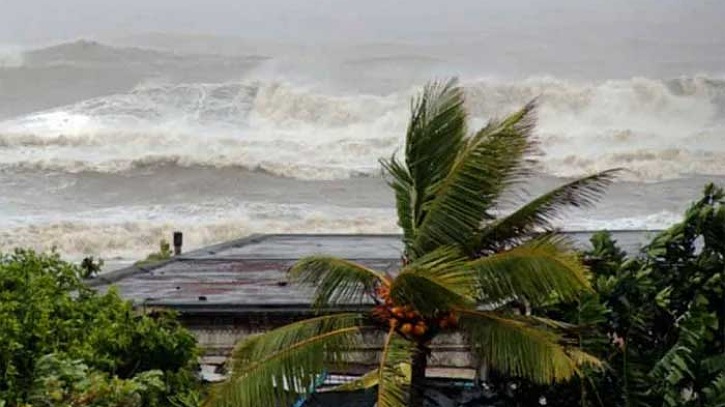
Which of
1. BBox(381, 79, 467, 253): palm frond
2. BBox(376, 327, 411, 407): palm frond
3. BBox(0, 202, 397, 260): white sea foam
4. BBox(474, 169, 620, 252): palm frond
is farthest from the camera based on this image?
BBox(0, 202, 397, 260): white sea foam

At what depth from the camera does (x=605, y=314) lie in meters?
6.52

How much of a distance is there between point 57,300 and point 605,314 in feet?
11.2

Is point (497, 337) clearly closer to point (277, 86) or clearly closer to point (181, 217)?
point (181, 217)

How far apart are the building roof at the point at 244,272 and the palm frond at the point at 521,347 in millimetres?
2545

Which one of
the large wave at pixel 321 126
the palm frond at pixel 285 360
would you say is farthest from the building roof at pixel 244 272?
the large wave at pixel 321 126

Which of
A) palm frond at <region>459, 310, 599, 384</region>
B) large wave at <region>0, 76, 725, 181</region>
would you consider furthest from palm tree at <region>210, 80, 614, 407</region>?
large wave at <region>0, 76, 725, 181</region>

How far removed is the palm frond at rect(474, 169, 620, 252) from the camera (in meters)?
6.13

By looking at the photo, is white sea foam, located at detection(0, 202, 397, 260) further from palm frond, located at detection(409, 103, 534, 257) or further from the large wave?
palm frond, located at detection(409, 103, 534, 257)

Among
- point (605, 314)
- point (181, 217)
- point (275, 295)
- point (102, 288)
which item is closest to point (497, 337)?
point (605, 314)

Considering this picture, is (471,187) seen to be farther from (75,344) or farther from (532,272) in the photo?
(75,344)

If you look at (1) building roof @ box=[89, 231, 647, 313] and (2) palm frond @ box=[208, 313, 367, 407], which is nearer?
(2) palm frond @ box=[208, 313, 367, 407]

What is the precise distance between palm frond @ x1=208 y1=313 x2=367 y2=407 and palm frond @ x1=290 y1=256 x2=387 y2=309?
0.23 metres

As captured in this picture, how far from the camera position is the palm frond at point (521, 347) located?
5.43 metres

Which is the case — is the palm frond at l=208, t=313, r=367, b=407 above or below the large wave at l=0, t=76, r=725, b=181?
below
